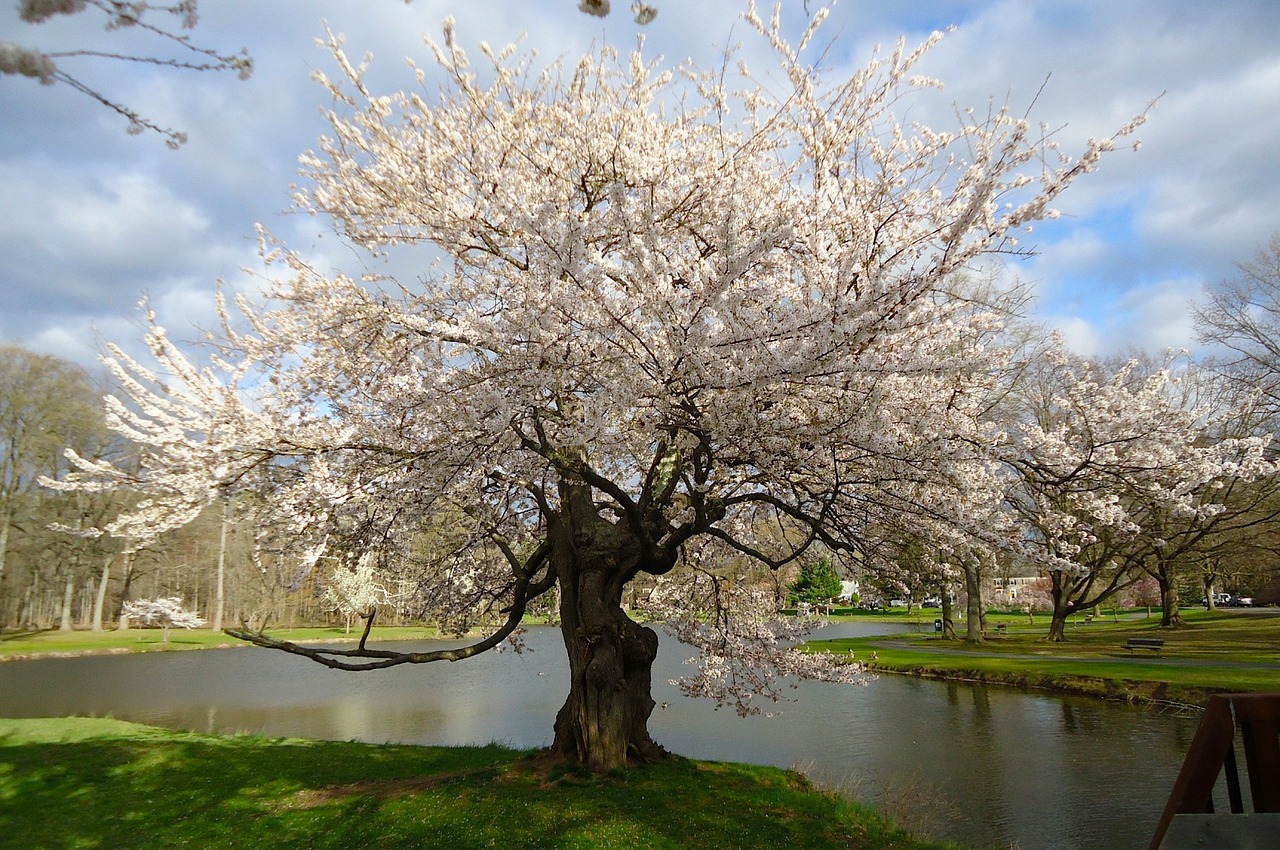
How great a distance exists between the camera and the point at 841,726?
53.6 ft

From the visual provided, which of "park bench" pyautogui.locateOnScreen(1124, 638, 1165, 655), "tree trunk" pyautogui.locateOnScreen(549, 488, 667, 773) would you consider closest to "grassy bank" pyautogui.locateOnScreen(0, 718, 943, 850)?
"tree trunk" pyautogui.locateOnScreen(549, 488, 667, 773)

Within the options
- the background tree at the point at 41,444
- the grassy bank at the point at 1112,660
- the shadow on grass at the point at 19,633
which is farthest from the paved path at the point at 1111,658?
the shadow on grass at the point at 19,633

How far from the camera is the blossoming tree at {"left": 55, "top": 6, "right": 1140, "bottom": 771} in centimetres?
566

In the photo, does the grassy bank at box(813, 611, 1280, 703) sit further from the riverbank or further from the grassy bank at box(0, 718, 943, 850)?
the riverbank

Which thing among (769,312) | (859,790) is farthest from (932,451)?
(859,790)

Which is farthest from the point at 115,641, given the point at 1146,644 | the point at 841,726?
the point at 1146,644

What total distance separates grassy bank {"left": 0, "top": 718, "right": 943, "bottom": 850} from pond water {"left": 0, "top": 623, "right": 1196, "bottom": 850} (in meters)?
2.65

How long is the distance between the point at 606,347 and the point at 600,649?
423 centimetres

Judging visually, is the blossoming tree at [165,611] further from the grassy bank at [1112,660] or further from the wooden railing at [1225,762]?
the grassy bank at [1112,660]

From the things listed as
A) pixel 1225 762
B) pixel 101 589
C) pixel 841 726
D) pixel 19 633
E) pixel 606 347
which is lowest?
pixel 841 726

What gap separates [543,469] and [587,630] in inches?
80.6

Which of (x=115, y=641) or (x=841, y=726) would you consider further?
(x=115, y=641)

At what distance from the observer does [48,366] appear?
29.5m

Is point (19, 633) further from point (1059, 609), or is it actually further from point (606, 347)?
point (1059, 609)
